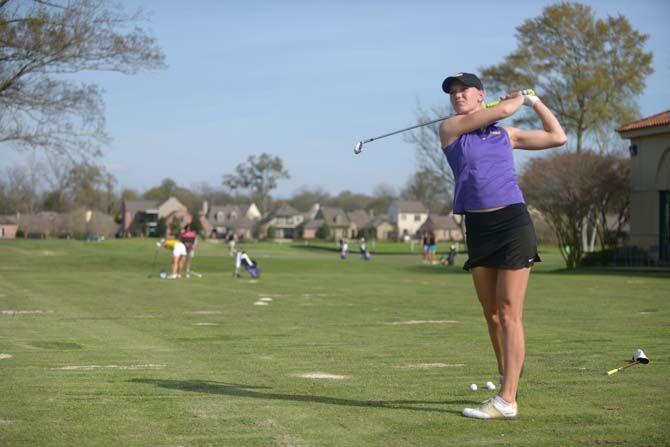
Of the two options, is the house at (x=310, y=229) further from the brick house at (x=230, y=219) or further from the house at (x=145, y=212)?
the house at (x=145, y=212)

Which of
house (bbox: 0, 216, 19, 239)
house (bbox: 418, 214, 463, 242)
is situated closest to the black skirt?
house (bbox: 0, 216, 19, 239)

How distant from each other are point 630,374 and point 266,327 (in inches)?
260

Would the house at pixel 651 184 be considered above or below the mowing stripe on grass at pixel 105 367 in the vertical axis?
above

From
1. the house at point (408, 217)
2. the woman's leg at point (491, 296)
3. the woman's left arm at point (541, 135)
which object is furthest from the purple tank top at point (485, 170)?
the house at point (408, 217)

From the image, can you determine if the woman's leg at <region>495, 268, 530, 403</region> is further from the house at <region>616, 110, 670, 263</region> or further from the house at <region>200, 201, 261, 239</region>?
the house at <region>200, 201, 261, 239</region>

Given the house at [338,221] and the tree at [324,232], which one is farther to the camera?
the house at [338,221]

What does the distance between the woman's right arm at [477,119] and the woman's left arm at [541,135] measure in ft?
0.86

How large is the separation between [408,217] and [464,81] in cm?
15605

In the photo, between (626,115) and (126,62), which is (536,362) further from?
(626,115)

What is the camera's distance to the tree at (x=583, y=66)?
163 ft

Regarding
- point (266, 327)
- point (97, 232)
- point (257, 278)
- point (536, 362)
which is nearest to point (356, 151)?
point (536, 362)

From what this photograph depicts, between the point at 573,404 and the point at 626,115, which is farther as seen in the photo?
the point at 626,115

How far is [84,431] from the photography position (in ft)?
17.7

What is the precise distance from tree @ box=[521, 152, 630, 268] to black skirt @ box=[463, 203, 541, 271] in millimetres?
35735
